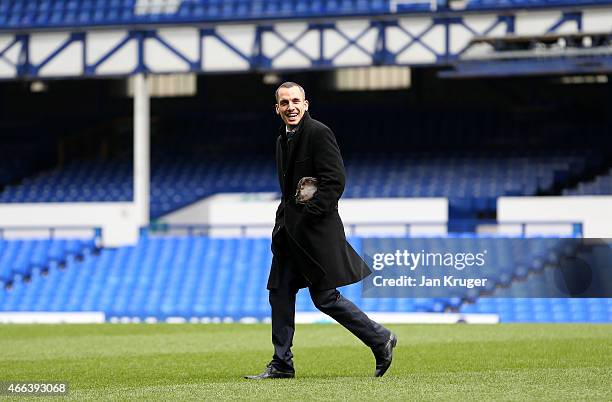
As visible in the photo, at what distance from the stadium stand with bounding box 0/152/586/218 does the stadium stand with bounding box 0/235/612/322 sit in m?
4.34

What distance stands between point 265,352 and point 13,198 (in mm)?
18187

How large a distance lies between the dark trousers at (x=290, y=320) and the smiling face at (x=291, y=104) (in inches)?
37.0

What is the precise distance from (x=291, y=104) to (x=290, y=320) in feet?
4.70

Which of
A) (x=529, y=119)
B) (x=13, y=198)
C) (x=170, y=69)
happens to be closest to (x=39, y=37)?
(x=170, y=69)

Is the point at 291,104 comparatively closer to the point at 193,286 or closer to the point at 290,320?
the point at 290,320

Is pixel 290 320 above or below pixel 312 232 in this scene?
below

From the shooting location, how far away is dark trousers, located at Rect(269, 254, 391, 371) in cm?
839

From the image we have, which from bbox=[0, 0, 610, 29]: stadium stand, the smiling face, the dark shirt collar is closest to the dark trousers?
the dark shirt collar

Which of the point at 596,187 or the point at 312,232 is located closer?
the point at 312,232

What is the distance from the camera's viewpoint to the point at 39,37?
26156 mm

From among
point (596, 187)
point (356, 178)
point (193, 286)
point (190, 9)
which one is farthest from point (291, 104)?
point (356, 178)

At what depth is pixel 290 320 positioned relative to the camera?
8.55m

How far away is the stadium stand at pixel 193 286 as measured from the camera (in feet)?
64.9

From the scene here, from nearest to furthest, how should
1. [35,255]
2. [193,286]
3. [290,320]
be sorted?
1. [290,320]
2. [193,286]
3. [35,255]
